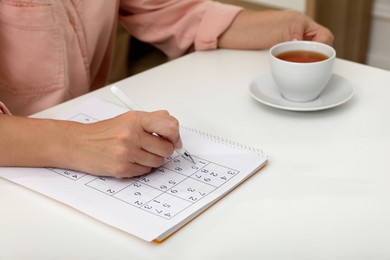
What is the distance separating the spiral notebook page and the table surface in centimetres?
1

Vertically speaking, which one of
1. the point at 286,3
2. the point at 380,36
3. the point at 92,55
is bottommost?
the point at 380,36

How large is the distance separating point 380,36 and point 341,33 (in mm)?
277

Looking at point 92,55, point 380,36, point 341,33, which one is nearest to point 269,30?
point 92,55

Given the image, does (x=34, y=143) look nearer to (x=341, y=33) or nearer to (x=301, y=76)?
(x=301, y=76)

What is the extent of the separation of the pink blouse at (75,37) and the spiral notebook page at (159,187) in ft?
0.67

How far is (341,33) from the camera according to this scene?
2.40 m

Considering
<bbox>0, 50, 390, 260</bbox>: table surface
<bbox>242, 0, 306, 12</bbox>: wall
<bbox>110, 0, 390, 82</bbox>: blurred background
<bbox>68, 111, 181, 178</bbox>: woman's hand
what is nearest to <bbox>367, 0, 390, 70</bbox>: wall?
<bbox>110, 0, 390, 82</bbox>: blurred background

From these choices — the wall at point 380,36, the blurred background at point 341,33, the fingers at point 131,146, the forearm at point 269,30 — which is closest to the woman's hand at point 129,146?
the fingers at point 131,146

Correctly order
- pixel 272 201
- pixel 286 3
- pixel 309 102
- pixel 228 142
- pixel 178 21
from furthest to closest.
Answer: pixel 286 3
pixel 178 21
pixel 309 102
pixel 228 142
pixel 272 201

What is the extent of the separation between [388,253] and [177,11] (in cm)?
78

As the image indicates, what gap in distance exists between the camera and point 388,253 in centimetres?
72

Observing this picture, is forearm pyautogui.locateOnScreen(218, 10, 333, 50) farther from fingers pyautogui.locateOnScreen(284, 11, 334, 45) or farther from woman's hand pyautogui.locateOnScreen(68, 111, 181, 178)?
woman's hand pyautogui.locateOnScreen(68, 111, 181, 178)

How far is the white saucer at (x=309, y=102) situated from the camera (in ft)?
3.40

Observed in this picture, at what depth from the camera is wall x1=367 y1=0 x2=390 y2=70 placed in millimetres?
2531
